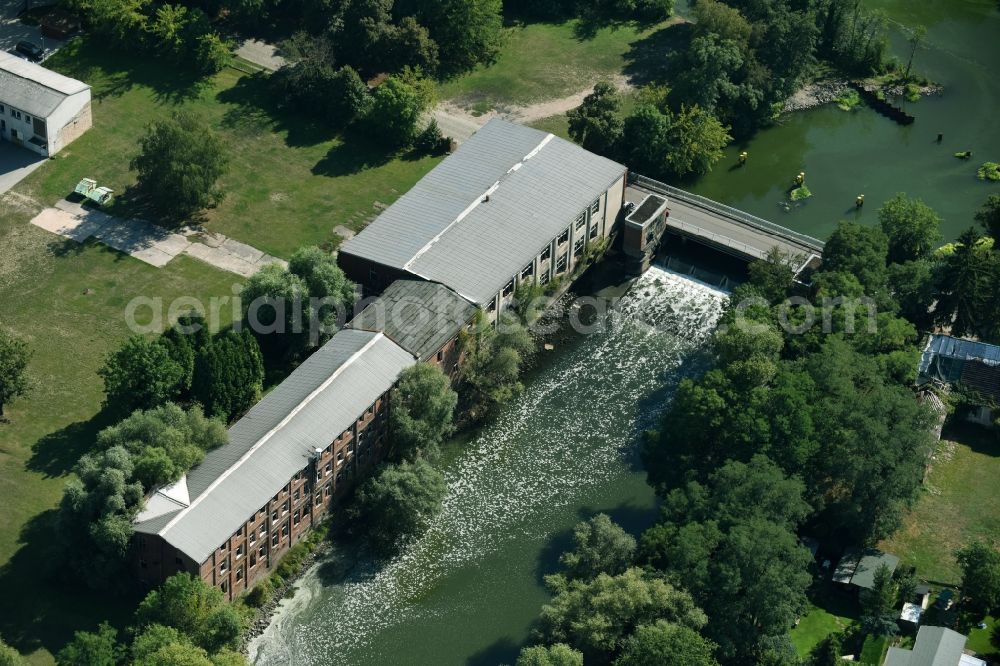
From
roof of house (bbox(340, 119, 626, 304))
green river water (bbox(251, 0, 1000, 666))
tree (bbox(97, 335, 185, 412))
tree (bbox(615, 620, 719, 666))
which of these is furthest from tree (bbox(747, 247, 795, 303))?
tree (bbox(97, 335, 185, 412))

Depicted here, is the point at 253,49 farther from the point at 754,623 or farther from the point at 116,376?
the point at 754,623

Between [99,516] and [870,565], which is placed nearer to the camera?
[99,516]

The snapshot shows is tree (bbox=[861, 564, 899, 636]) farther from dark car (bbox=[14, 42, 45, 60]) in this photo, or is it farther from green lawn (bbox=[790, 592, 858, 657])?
dark car (bbox=[14, 42, 45, 60])

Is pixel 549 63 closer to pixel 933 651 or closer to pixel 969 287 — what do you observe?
pixel 969 287

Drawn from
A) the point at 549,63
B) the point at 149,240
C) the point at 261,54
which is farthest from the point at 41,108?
the point at 549,63

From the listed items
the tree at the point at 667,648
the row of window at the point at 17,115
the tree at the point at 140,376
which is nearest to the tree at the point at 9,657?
the tree at the point at 140,376

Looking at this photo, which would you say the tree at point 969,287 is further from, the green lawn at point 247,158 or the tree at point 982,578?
the green lawn at point 247,158
